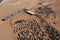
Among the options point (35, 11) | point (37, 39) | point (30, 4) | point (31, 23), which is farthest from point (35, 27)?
point (30, 4)

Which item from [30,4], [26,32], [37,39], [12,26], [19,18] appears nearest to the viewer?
[37,39]

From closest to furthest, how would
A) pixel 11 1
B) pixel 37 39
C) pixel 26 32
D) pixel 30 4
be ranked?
pixel 37 39
pixel 26 32
pixel 30 4
pixel 11 1

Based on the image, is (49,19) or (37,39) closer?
(37,39)

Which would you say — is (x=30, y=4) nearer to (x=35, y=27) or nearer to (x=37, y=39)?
(x=35, y=27)

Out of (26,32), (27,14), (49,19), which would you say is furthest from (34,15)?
(26,32)

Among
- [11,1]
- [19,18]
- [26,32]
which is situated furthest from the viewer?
[11,1]

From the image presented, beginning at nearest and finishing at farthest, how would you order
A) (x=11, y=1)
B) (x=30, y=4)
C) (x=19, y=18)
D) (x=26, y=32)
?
(x=26, y=32)
(x=19, y=18)
(x=30, y=4)
(x=11, y=1)

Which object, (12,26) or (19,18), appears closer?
(12,26)

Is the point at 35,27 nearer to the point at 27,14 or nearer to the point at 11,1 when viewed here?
the point at 27,14
